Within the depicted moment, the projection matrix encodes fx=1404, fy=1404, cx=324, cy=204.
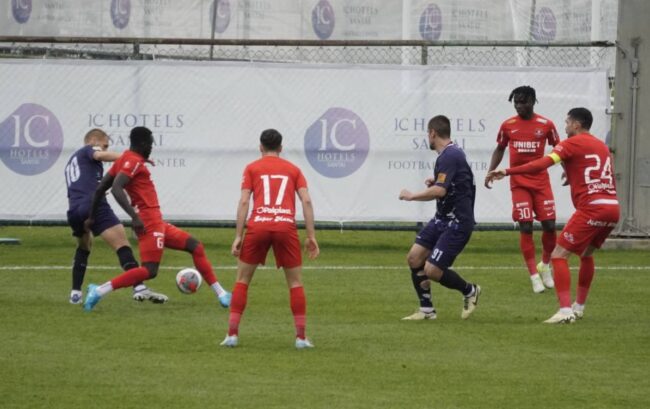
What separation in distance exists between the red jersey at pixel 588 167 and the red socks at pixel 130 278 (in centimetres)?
406

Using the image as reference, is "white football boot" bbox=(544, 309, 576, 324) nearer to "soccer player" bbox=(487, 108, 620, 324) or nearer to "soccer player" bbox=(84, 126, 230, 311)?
"soccer player" bbox=(487, 108, 620, 324)

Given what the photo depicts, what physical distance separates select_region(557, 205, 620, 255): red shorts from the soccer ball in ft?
12.5

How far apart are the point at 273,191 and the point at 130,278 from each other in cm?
275

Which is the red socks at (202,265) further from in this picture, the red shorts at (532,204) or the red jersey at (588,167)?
the red shorts at (532,204)

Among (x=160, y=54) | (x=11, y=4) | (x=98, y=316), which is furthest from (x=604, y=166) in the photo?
(x=11, y=4)

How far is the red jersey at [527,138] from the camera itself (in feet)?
51.5

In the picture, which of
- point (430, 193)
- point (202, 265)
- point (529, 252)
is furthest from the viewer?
point (529, 252)

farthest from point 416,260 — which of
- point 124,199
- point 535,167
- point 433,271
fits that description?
point 124,199

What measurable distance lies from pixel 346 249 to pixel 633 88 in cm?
463

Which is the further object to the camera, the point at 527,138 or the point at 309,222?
the point at 527,138

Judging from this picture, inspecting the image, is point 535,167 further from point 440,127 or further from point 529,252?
point 529,252

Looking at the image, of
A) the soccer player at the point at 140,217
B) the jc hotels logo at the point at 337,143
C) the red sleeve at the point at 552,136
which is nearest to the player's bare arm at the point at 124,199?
the soccer player at the point at 140,217

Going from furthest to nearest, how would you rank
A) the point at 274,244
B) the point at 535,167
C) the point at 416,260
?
the point at 416,260 < the point at 535,167 < the point at 274,244

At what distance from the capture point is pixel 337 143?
64.3 feet
